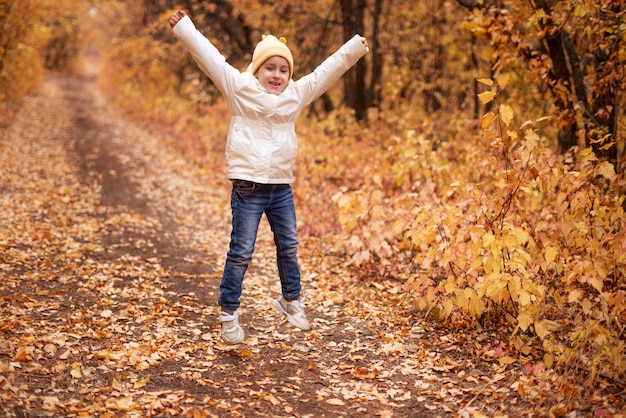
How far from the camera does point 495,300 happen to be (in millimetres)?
3977

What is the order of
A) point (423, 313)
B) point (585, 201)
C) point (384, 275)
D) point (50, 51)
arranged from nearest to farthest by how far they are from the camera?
1. point (585, 201)
2. point (423, 313)
3. point (384, 275)
4. point (50, 51)

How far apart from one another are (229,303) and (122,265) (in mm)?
2129

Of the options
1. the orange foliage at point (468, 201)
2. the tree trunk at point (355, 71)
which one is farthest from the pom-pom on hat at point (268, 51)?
the tree trunk at point (355, 71)

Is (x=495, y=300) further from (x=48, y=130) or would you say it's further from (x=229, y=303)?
(x=48, y=130)

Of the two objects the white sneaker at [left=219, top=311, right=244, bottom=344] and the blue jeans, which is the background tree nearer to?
the blue jeans

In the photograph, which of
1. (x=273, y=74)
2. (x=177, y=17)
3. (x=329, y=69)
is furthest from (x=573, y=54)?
(x=177, y=17)

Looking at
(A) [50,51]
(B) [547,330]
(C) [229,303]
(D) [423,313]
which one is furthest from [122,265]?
(A) [50,51]

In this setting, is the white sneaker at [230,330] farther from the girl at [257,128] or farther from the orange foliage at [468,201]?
the orange foliage at [468,201]

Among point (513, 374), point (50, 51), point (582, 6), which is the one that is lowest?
point (513, 374)

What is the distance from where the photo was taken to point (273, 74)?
3945mm

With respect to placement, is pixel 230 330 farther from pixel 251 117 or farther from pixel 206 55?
pixel 206 55

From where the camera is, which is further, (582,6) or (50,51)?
(50,51)

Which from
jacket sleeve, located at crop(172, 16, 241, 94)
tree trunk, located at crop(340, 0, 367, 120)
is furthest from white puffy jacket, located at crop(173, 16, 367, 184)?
tree trunk, located at crop(340, 0, 367, 120)

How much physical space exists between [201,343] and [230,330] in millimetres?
244
